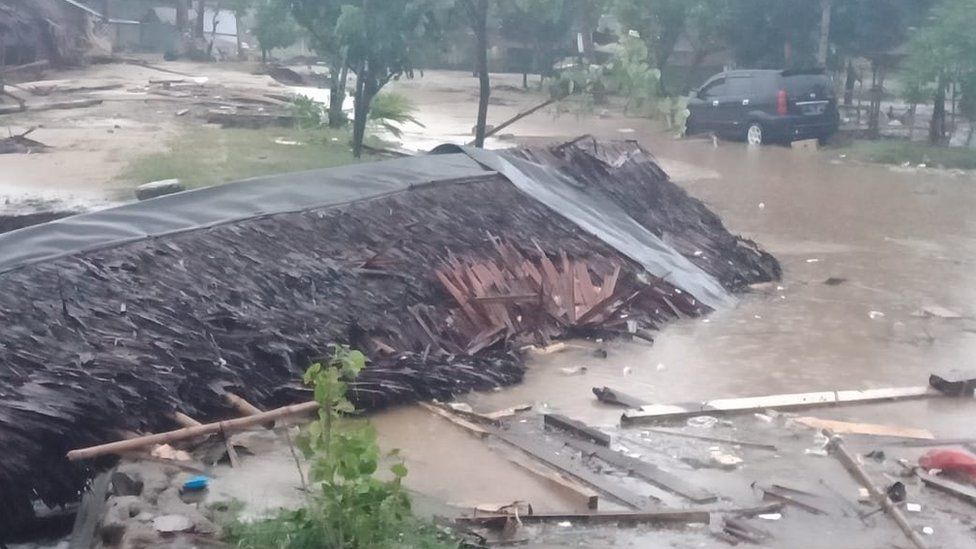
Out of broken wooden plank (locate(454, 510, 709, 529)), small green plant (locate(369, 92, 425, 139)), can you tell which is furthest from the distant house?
broken wooden plank (locate(454, 510, 709, 529))

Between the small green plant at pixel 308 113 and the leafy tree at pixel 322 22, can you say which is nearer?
the leafy tree at pixel 322 22

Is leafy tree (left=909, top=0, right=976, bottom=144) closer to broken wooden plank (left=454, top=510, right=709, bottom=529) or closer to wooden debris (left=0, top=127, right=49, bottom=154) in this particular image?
wooden debris (left=0, top=127, right=49, bottom=154)

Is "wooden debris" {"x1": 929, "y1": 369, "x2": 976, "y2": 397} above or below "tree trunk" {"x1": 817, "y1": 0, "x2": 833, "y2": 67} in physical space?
below

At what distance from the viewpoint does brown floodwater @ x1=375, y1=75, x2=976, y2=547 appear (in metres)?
6.23

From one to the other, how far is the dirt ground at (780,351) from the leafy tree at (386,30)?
153 inches

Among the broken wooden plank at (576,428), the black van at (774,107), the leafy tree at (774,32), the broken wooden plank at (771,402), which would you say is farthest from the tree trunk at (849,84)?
the broken wooden plank at (576,428)

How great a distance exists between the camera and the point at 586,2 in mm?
39688

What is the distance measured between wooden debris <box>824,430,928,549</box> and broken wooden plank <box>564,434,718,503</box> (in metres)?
0.92

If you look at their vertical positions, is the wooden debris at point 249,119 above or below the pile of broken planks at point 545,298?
above

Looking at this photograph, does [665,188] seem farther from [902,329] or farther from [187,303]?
[187,303]

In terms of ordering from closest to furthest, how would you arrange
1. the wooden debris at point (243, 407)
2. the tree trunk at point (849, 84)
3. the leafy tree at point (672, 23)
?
the wooden debris at point (243, 407)
the tree trunk at point (849, 84)
the leafy tree at point (672, 23)

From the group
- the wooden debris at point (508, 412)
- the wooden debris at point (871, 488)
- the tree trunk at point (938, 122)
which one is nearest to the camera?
the wooden debris at point (871, 488)

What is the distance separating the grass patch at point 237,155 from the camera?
15123 millimetres

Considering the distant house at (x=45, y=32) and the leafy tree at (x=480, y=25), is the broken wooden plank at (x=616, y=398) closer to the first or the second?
the leafy tree at (x=480, y=25)
